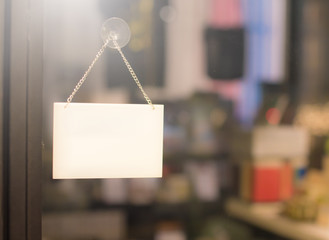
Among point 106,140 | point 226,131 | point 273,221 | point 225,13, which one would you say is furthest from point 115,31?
point 225,13

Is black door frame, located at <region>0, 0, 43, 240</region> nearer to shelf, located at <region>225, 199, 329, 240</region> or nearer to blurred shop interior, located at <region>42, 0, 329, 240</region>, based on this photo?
blurred shop interior, located at <region>42, 0, 329, 240</region>

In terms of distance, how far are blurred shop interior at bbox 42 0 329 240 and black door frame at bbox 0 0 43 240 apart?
42.2 inches

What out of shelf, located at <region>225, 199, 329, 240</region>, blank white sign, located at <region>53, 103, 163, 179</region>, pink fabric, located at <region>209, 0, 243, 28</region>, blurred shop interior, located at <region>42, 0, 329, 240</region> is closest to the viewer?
blank white sign, located at <region>53, 103, 163, 179</region>

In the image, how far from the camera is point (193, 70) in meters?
2.38

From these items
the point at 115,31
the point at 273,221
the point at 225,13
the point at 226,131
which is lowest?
the point at 273,221

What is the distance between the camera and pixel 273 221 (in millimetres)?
1972

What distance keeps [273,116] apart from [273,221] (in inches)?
19.4

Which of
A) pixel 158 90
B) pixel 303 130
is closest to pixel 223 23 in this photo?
pixel 158 90

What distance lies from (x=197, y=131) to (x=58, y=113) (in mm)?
1577

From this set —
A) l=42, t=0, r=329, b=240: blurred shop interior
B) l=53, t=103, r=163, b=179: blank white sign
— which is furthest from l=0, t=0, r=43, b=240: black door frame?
l=42, t=0, r=329, b=240: blurred shop interior

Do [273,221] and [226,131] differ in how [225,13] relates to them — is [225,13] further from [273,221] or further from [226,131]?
[273,221]

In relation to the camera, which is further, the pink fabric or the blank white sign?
the pink fabric

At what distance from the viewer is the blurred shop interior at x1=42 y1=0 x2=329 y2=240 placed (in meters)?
1.98

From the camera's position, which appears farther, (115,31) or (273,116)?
(273,116)
